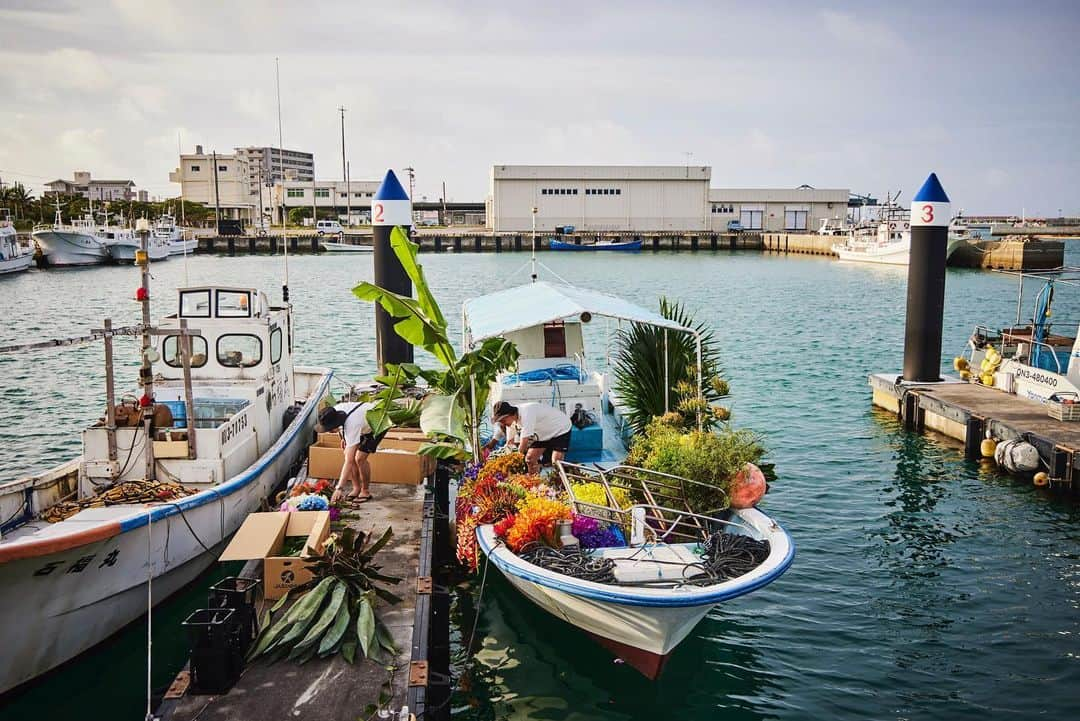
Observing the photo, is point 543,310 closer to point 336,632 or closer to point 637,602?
point 637,602

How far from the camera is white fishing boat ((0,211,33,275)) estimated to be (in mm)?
72312

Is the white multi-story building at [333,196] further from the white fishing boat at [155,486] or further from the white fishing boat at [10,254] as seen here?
the white fishing boat at [155,486]

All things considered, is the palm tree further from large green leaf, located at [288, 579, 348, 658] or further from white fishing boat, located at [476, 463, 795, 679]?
large green leaf, located at [288, 579, 348, 658]

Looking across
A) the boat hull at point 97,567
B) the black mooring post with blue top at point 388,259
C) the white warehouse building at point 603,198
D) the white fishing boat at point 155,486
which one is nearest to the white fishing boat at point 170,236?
the white warehouse building at point 603,198

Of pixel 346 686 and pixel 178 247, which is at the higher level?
pixel 178 247

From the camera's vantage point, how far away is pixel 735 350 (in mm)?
35375

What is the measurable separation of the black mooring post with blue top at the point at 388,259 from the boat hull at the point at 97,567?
5939 mm

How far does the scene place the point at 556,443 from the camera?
1277 cm

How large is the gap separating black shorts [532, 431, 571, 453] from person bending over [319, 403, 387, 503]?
7.39 ft

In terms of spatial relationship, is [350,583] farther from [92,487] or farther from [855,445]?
[855,445]

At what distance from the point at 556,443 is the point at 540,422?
429 millimetres

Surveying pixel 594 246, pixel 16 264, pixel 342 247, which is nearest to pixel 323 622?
pixel 16 264

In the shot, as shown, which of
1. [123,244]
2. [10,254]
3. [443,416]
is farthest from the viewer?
[123,244]

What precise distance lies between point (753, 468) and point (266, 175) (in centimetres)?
18756
